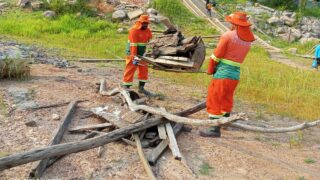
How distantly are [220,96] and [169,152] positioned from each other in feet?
4.05

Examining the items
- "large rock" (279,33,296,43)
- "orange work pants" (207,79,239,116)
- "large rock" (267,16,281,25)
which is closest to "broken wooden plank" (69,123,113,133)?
"orange work pants" (207,79,239,116)

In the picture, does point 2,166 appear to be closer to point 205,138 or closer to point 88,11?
point 205,138

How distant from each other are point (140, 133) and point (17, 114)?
192 centimetres

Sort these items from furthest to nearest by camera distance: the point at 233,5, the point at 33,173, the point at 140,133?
1. the point at 233,5
2. the point at 140,133
3. the point at 33,173

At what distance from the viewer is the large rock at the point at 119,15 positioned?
22.3 m

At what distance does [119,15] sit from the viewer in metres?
22.4

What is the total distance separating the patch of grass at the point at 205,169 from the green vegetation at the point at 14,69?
429cm

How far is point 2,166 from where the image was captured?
158 inches

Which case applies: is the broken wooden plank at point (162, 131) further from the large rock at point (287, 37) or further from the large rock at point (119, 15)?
the large rock at point (287, 37)

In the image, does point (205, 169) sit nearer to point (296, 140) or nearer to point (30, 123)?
point (296, 140)

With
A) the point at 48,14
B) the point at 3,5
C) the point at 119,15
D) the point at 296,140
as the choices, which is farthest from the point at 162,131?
the point at 3,5

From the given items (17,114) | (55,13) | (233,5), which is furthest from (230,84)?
(233,5)

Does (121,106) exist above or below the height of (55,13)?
above

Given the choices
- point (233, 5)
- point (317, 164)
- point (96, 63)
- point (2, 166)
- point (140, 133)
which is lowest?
point (233, 5)
